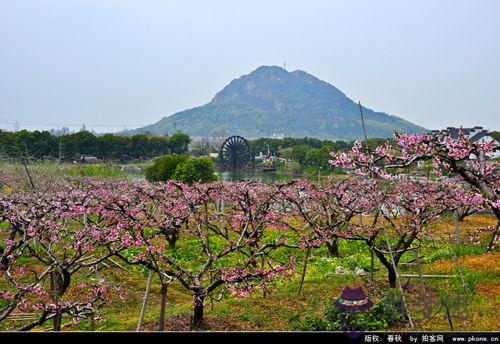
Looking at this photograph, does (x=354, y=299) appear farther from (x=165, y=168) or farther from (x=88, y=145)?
(x=88, y=145)

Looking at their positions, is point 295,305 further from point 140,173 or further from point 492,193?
point 140,173

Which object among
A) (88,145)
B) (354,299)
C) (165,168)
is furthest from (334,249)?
(88,145)

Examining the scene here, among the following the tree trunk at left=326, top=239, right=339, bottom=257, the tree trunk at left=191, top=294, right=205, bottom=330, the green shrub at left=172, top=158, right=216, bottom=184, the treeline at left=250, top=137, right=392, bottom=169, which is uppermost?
the treeline at left=250, top=137, right=392, bottom=169

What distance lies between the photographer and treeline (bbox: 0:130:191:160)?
4378cm

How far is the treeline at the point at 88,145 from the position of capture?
1724 inches

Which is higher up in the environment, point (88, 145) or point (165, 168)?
point (88, 145)

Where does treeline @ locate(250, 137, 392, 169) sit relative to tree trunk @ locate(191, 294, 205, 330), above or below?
above

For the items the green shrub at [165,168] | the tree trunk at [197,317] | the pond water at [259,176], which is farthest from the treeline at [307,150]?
the tree trunk at [197,317]

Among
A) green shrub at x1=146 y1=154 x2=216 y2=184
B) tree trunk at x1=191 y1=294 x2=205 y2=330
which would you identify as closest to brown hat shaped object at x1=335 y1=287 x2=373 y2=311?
tree trunk at x1=191 y1=294 x2=205 y2=330

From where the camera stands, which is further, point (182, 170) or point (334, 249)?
point (182, 170)

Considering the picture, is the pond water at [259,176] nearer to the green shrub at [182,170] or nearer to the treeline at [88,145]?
the green shrub at [182,170]

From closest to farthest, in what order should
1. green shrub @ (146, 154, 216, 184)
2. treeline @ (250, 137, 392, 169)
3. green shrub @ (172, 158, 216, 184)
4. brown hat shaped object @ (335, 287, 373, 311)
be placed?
brown hat shaped object @ (335, 287, 373, 311), green shrub @ (172, 158, 216, 184), green shrub @ (146, 154, 216, 184), treeline @ (250, 137, 392, 169)

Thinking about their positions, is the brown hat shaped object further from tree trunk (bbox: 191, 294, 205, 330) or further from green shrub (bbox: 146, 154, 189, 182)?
green shrub (bbox: 146, 154, 189, 182)

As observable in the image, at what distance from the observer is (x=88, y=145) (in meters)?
51.2
